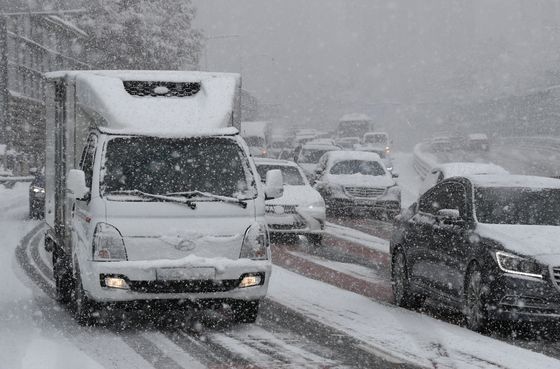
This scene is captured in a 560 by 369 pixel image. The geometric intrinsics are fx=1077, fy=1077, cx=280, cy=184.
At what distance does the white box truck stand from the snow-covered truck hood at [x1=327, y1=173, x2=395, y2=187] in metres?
14.9

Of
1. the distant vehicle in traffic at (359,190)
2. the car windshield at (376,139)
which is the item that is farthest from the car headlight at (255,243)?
the car windshield at (376,139)

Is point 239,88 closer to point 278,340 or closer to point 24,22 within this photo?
point 278,340

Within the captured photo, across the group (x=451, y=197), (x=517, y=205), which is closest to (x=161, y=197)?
(x=451, y=197)

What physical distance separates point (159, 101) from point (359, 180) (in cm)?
1599

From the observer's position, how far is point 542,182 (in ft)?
36.8

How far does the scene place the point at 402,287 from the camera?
39.0 ft

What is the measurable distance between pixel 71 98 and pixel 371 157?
56.1 feet

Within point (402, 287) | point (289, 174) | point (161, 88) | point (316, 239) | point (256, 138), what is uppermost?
point (161, 88)

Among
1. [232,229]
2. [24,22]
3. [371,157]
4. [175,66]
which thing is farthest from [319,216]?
[175,66]

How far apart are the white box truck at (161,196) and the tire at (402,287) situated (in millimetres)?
2056

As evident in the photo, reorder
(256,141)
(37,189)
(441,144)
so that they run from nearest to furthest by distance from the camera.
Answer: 1. (37,189)
2. (256,141)
3. (441,144)

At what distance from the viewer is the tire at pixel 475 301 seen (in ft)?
32.1

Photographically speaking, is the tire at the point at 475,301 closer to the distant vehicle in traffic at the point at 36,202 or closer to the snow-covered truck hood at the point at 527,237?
the snow-covered truck hood at the point at 527,237

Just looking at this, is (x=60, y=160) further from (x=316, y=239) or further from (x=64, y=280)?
(x=316, y=239)
